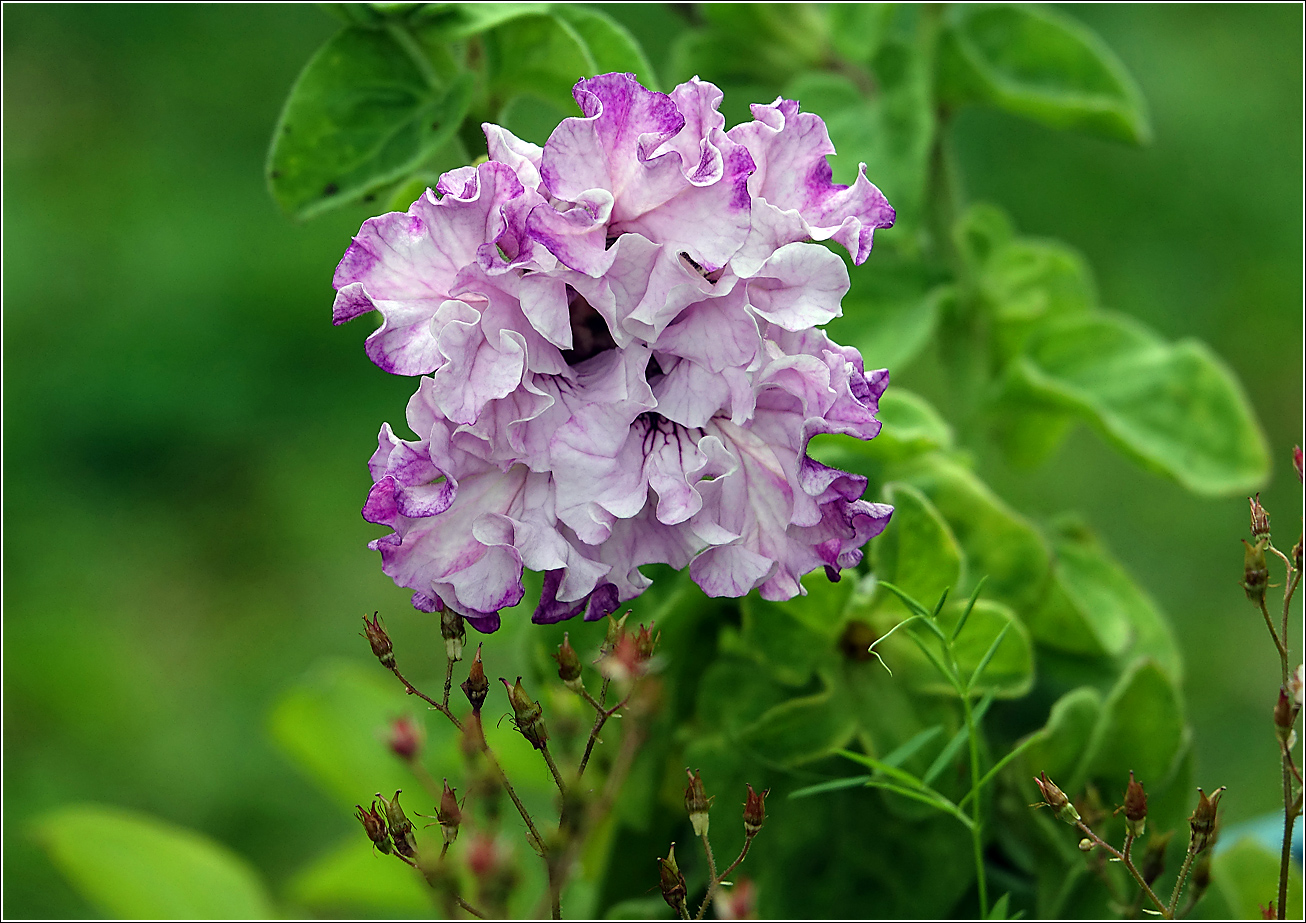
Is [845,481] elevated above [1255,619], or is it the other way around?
[845,481]

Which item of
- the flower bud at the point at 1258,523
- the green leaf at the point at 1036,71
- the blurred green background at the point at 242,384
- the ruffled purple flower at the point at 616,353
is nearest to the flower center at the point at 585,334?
the ruffled purple flower at the point at 616,353

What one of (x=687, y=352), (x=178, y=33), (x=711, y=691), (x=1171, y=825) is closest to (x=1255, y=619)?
(x=1171, y=825)

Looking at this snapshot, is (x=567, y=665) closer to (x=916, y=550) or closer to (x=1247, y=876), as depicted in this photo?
(x=916, y=550)

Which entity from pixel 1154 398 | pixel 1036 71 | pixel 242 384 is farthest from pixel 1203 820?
pixel 242 384

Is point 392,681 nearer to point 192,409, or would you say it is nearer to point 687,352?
point 192,409

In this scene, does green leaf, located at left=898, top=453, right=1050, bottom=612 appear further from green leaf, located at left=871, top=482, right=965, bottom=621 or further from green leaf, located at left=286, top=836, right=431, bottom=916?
green leaf, located at left=286, top=836, right=431, bottom=916
